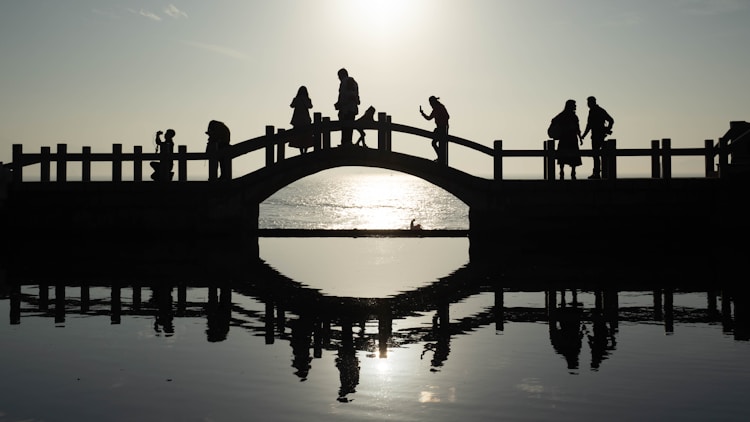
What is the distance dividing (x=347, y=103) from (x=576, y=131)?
5214mm

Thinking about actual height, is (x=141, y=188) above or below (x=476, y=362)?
above

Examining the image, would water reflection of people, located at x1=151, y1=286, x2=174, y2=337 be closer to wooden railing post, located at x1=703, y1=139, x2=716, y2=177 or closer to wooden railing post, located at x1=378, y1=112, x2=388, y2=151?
wooden railing post, located at x1=378, y1=112, x2=388, y2=151

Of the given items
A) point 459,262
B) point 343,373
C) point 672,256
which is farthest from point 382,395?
point 672,256

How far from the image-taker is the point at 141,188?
2241cm

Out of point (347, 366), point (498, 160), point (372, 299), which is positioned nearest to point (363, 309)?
point (372, 299)

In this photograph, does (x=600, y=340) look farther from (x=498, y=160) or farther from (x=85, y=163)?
(x=85, y=163)

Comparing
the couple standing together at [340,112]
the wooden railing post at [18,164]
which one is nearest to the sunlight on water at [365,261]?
the couple standing together at [340,112]

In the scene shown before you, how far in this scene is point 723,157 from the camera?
71.1ft

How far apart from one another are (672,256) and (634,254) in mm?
A: 741

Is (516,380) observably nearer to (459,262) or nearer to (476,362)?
(476,362)

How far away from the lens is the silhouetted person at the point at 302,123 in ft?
75.0

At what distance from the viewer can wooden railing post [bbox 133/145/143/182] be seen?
22344 mm

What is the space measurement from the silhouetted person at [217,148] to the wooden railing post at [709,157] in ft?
35.1

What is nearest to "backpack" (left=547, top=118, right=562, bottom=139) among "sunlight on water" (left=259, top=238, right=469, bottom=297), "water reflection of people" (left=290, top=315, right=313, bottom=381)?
"sunlight on water" (left=259, top=238, right=469, bottom=297)
